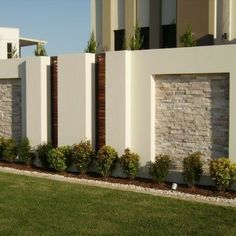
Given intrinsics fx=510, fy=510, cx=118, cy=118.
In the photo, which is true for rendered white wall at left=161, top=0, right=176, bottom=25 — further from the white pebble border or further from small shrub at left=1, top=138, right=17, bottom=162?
the white pebble border

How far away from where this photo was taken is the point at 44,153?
53.3 ft

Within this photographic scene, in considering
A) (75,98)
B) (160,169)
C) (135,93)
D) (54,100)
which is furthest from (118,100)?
(54,100)

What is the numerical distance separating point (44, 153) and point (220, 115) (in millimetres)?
6027

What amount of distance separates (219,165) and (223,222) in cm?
266

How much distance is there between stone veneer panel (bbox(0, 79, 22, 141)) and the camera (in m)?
18.3

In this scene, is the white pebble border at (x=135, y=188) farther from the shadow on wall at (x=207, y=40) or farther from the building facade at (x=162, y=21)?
the shadow on wall at (x=207, y=40)

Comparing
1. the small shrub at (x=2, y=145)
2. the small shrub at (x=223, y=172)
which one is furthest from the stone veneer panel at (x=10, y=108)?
the small shrub at (x=223, y=172)

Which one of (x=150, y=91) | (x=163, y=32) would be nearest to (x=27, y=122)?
(x=150, y=91)

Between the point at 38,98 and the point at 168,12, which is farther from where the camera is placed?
the point at 168,12

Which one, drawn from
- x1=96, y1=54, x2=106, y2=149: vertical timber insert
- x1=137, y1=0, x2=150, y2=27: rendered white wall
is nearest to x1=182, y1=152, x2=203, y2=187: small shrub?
x1=96, y1=54, x2=106, y2=149: vertical timber insert

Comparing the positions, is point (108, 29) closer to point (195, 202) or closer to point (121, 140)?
point (121, 140)

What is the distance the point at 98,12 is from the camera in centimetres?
2534

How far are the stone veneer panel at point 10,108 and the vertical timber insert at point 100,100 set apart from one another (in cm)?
401

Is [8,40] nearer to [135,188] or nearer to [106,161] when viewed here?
[106,161]
